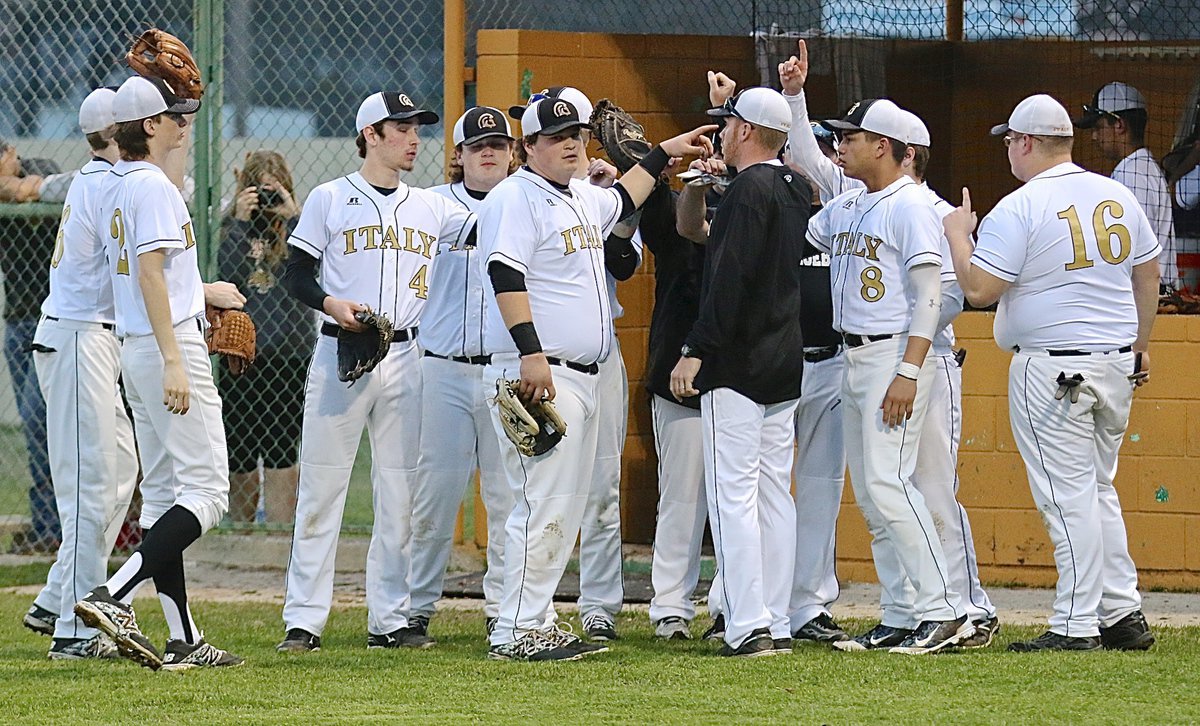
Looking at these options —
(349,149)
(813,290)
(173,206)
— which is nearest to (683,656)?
(813,290)

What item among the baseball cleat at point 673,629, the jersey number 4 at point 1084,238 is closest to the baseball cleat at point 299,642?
the baseball cleat at point 673,629

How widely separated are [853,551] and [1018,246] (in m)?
2.56

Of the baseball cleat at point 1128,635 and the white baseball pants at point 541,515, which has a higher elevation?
the white baseball pants at point 541,515

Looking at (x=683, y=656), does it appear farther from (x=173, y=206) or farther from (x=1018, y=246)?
(x=173, y=206)

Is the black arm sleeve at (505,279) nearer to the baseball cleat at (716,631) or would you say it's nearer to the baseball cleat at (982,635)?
the baseball cleat at (716,631)

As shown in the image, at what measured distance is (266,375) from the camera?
869cm

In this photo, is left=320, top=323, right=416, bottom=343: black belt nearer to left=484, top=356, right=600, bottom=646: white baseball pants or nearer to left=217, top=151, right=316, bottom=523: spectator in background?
left=484, top=356, right=600, bottom=646: white baseball pants

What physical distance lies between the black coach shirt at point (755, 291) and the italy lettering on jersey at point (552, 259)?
1.20ft

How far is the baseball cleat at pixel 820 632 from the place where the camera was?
6.03 metres

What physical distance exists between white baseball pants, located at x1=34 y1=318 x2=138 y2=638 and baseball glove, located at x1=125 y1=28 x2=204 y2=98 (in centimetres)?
106

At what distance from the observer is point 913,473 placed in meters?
5.90

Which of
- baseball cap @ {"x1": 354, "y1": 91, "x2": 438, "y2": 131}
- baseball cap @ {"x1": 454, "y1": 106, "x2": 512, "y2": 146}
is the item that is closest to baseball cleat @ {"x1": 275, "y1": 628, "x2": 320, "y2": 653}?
baseball cap @ {"x1": 354, "y1": 91, "x2": 438, "y2": 131}

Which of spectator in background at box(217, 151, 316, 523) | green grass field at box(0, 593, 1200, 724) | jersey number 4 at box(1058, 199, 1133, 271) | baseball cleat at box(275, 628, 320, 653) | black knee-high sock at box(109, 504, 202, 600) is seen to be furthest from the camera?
spectator in background at box(217, 151, 316, 523)

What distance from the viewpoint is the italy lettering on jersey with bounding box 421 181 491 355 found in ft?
20.8
